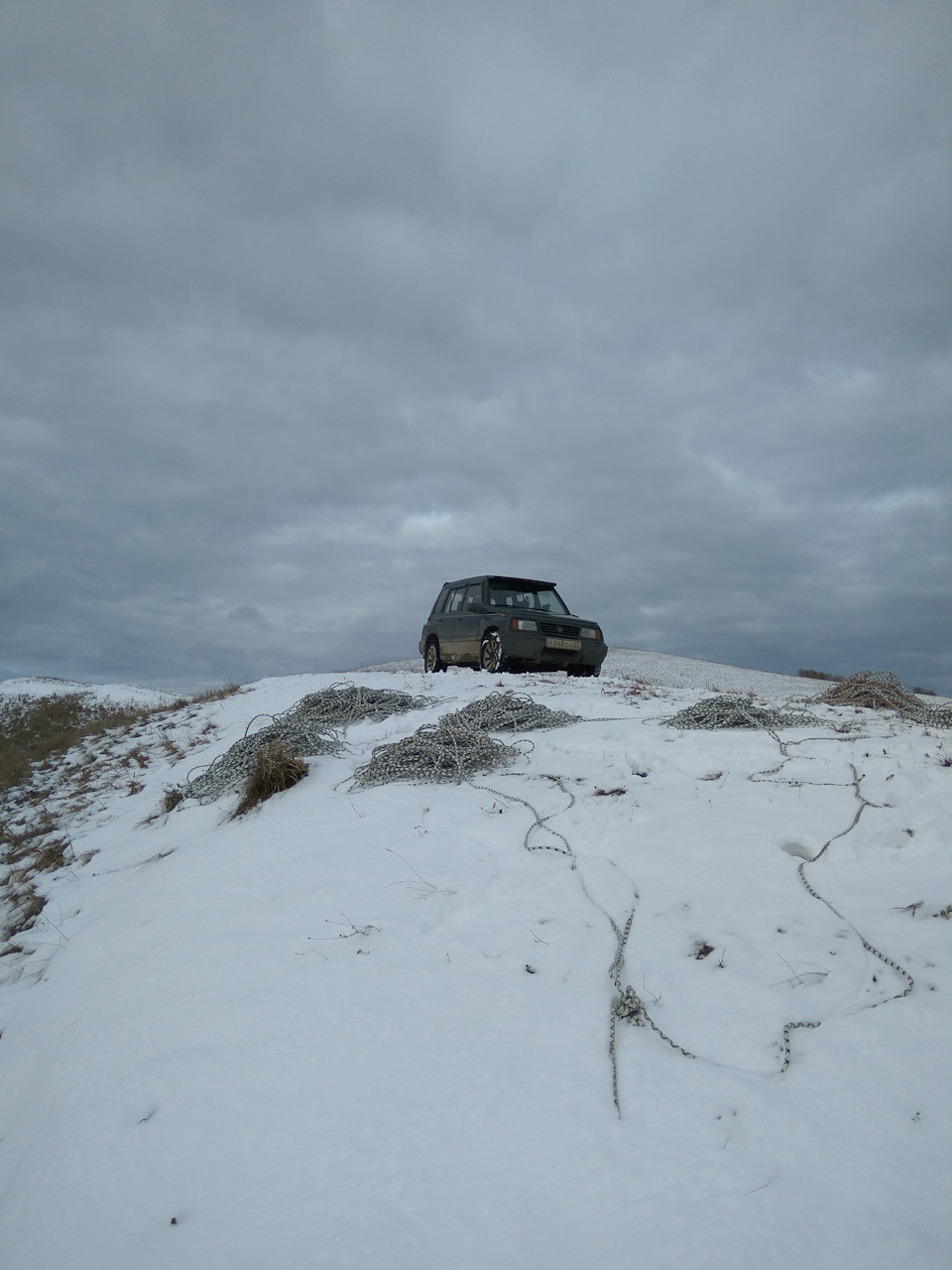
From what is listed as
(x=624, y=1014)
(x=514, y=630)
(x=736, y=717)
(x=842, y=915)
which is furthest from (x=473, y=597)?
(x=624, y=1014)

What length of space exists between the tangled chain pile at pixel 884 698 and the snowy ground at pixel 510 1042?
1.44 metres

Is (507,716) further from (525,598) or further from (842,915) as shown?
(525,598)

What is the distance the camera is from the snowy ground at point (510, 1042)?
5.76 feet

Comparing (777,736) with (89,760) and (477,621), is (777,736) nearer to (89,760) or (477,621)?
(477,621)

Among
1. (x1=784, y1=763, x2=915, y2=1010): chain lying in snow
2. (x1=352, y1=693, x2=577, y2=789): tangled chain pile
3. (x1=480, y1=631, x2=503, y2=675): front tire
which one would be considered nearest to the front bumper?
(x1=480, y1=631, x2=503, y2=675): front tire

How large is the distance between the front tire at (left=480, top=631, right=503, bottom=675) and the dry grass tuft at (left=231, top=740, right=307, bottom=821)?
4901mm

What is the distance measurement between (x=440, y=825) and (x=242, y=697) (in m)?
7.70

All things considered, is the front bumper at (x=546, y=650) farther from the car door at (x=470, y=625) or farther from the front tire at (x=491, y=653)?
the car door at (x=470, y=625)

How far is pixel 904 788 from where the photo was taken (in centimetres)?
377

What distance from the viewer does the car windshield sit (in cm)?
1102

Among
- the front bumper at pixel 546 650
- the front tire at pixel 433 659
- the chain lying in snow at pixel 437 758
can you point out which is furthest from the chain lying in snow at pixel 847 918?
the front tire at pixel 433 659

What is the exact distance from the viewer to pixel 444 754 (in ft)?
16.9

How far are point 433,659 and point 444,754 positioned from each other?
7495mm

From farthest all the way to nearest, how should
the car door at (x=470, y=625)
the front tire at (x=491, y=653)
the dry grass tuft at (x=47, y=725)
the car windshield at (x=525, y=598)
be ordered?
the dry grass tuft at (x=47, y=725), the car windshield at (x=525, y=598), the car door at (x=470, y=625), the front tire at (x=491, y=653)
